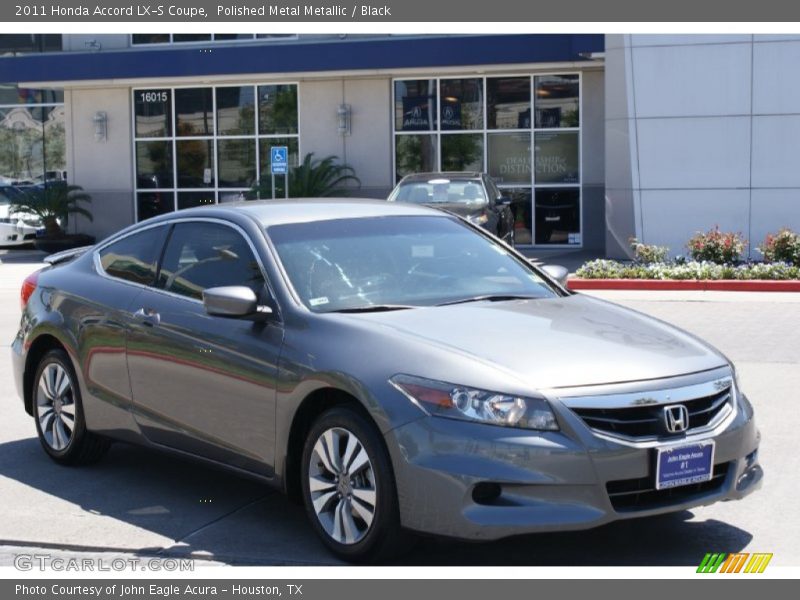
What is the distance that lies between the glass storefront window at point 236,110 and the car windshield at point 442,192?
8.89m

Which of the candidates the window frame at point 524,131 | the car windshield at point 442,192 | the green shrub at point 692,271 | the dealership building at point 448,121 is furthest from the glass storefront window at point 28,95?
the green shrub at point 692,271

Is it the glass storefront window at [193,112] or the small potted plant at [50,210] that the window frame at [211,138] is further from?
the small potted plant at [50,210]

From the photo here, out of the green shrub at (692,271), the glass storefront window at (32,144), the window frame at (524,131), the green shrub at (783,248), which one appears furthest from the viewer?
the glass storefront window at (32,144)

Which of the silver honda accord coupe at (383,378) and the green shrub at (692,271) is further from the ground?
the silver honda accord coupe at (383,378)

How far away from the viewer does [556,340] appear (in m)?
5.50

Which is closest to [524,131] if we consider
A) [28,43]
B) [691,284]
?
[691,284]

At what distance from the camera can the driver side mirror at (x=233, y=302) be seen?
19.4ft

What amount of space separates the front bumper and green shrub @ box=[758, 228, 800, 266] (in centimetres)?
1590

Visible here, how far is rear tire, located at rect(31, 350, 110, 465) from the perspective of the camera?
7.38 metres

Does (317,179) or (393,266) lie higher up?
(317,179)

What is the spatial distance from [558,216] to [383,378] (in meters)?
22.7

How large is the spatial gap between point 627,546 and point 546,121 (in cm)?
2248

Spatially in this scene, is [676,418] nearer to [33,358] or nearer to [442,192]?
[33,358]
